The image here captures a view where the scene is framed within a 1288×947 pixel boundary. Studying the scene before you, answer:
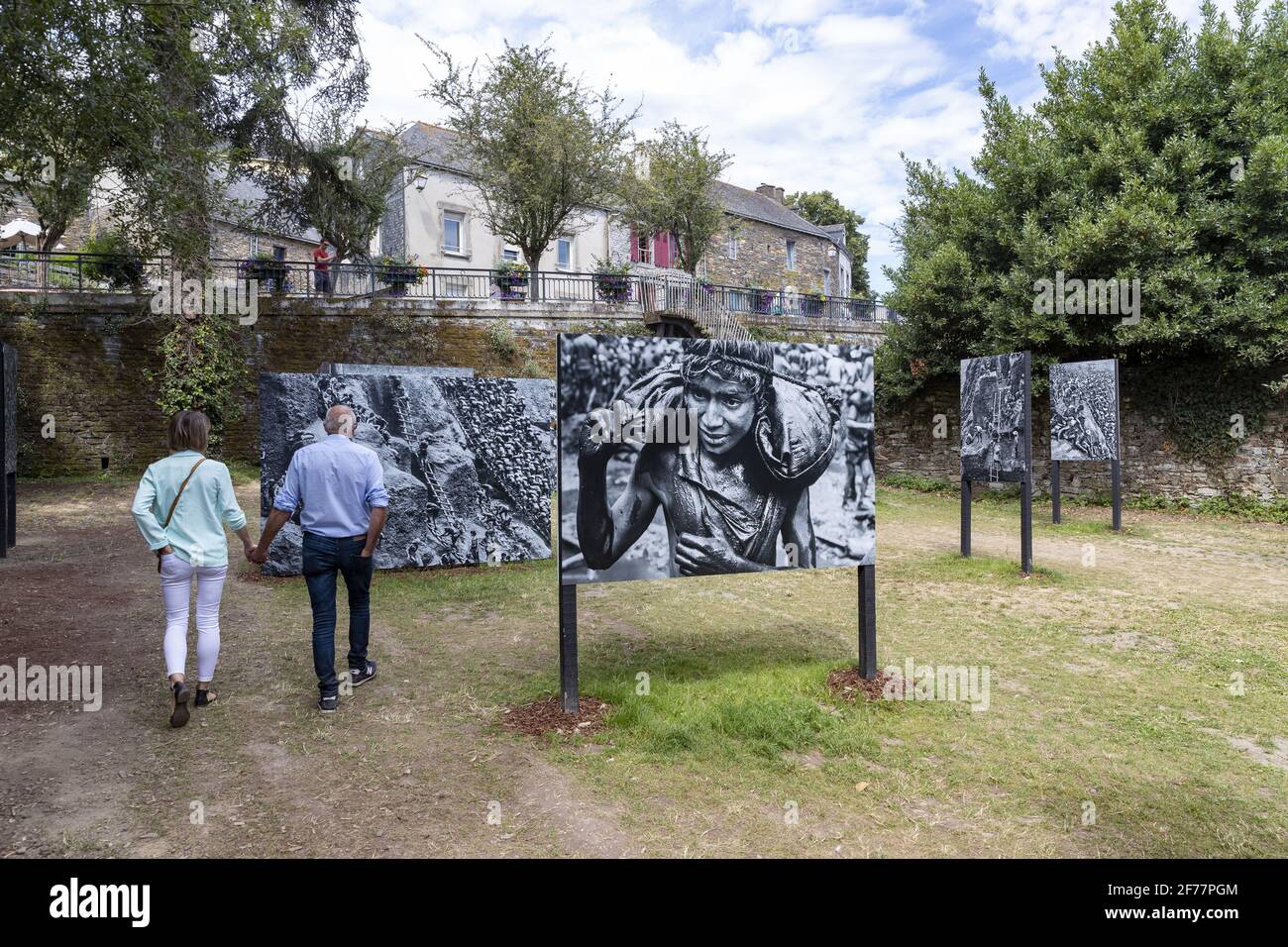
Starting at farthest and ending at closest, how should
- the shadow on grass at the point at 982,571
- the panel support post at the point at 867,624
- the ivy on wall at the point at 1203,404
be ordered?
1. the ivy on wall at the point at 1203,404
2. the shadow on grass at the point at 982,571
3. the panel support post at the point at 867,624

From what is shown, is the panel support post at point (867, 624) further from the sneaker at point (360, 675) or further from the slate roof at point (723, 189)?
the slate roof at point (723, 189)

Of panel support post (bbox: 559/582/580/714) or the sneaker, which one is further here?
the sneaker

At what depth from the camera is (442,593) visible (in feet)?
29.5

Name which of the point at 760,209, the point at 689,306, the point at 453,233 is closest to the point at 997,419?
the point at 689,306

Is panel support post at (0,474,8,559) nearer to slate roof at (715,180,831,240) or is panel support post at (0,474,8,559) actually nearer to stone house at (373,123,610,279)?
stone house at (373,123,610,279)

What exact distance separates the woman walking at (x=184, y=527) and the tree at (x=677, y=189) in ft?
85.3

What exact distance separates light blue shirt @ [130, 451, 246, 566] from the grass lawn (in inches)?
45.2

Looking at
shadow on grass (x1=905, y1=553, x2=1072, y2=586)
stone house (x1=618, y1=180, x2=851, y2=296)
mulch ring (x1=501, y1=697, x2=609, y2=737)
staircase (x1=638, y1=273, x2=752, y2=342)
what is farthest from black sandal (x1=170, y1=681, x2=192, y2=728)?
stone house (x1=618, y1=180, x2=851, y2=296)

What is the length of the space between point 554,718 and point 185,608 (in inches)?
98.4

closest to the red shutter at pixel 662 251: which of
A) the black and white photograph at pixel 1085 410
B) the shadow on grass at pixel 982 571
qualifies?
the black and white photograph at pixel 1085 410

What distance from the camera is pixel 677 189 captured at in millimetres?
29719

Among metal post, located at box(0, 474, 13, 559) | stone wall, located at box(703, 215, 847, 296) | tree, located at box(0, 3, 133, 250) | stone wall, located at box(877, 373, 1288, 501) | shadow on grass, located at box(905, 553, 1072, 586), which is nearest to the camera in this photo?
tree, located at box(0, 3, 133, 250)

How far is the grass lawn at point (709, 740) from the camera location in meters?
3.68

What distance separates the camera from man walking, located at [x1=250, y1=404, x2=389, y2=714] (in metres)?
5.16
